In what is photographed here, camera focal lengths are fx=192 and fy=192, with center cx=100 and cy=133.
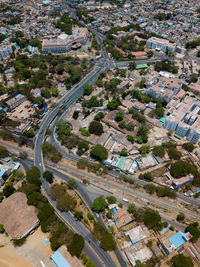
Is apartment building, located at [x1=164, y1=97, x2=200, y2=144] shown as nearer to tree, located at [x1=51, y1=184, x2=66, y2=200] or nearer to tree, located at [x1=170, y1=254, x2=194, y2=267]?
tree, located at [x1=170, y1=254, x2=194, y2=267]

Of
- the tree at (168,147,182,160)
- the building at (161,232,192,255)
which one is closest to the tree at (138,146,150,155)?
the tree at (168,147,182,160)

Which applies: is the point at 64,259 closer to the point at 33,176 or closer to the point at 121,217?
the point at 121,217

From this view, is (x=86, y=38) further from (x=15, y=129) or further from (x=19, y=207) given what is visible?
(x=19, y=207)

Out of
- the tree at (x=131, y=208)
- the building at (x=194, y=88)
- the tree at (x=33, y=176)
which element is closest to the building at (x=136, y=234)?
the tree at (x=131, y=208)

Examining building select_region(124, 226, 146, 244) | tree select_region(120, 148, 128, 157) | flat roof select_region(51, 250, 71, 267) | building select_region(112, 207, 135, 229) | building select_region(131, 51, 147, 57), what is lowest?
flat roof select_region(51, 250, 71, 267)

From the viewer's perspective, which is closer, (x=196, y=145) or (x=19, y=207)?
(x=19, y=207)

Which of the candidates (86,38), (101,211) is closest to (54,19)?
(86,38)

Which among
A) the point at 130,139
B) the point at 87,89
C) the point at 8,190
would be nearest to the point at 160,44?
the point at 87,89
